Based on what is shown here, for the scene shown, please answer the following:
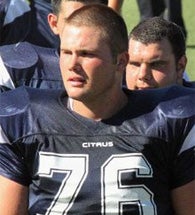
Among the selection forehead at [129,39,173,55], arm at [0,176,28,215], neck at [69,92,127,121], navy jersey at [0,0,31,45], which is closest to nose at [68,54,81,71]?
neck at [69,92,127,121]

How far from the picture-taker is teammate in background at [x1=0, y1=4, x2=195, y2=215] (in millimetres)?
2922

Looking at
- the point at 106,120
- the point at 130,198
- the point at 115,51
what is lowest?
the point at 130,198

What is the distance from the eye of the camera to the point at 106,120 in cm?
302

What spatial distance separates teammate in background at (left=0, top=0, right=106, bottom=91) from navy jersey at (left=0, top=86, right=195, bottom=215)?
81 cm

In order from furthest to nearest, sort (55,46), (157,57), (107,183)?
(55,46)
(157,57)
(107,183)

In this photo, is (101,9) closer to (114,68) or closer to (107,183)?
(114,68)

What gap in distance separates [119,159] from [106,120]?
0.53 feet

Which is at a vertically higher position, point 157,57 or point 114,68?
point 114,68

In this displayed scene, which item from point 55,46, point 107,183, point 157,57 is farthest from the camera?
point 55,46

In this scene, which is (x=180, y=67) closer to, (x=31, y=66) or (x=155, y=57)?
(x=155, y=57)

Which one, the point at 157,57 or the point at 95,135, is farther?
the point at 157,57

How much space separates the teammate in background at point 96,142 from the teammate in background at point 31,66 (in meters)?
0.81

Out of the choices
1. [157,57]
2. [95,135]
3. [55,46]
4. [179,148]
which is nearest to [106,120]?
[95,135]

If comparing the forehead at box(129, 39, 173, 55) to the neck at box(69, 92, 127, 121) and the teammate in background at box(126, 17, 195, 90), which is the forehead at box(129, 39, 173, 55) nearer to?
the teammate in background at box(126, 17, 195, 90)
